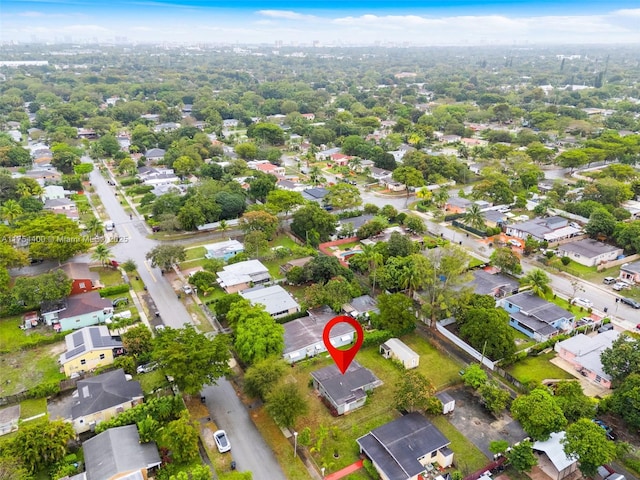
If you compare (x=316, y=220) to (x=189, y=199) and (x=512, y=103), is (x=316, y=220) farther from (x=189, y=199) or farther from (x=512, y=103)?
(x=512, y=103)

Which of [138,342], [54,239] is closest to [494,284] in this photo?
[138,342]

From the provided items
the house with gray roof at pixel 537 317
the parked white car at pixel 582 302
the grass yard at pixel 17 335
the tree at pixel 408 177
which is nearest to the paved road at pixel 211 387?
the grass yard at pixel 17 335

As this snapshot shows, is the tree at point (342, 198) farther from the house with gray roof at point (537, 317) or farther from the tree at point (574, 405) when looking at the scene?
the tree at point (574, 405)

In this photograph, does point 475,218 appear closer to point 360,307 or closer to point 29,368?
point 360,307

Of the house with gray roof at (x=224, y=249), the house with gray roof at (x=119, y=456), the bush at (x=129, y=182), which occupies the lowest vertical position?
the bush at (x=129, y=182)

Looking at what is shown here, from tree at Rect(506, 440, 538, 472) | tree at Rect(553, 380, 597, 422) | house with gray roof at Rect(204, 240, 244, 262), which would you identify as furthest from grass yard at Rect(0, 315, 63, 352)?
tree at Rect(553, 380, 597, 422)

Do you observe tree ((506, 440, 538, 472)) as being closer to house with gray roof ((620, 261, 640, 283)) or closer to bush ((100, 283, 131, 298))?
house with gray roof ((620, 261, 640, 283))
